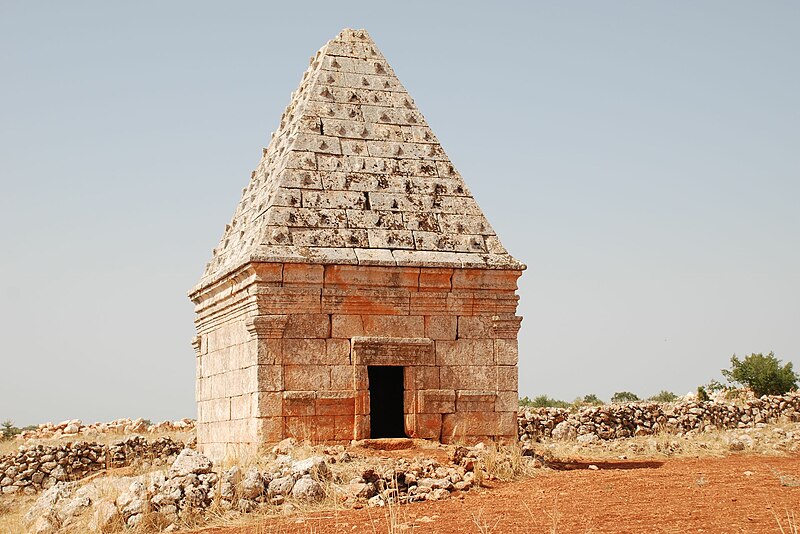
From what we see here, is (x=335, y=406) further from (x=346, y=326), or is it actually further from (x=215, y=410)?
(x=215, y=410)

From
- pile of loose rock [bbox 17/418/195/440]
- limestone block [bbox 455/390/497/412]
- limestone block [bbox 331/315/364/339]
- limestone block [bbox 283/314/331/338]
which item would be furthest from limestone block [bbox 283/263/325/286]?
pile of loose rock [bbox 17/418/195/440]

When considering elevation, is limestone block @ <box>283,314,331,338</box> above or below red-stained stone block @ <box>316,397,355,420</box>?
above

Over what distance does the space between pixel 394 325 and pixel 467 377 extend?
1053 mm

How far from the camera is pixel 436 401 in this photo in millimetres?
11305

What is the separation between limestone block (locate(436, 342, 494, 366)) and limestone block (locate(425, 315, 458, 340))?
0.07m

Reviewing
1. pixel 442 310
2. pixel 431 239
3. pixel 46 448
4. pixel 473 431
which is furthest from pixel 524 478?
pixel 46 448

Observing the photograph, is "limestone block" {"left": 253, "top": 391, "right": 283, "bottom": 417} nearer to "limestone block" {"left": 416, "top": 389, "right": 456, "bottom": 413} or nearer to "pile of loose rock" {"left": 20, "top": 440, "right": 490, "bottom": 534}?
"pile of loose rock" {"left": 20, "top": 440, "right": 490, "bottom": 534}

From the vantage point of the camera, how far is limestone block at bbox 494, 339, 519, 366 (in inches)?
457

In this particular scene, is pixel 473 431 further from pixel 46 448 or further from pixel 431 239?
pixel 46 448

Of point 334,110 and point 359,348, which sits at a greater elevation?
point 334,110

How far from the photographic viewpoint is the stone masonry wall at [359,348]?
10805 millimetres

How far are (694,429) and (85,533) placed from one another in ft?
42.9

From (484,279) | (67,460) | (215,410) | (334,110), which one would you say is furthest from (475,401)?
A: (67,460)

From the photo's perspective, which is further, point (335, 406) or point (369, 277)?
point (369, 277)
